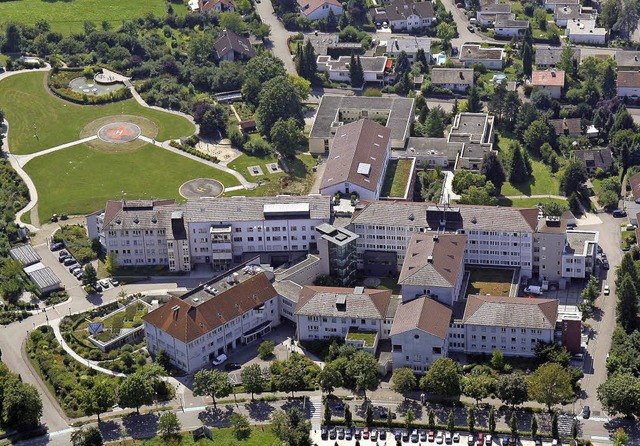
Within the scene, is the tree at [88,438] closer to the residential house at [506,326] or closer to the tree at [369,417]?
the tree at [369,417]

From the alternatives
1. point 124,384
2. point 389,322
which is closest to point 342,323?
point 389,322

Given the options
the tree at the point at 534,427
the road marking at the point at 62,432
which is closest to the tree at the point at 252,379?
the road marking at the point at 62,432

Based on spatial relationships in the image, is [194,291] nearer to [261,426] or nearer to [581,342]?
[261,426]

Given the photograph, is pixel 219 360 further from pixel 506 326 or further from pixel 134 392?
pixel 506 326

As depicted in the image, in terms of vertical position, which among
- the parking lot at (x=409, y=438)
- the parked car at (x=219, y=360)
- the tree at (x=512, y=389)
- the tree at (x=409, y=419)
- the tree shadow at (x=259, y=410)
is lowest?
the parked car at (x=219, y=360)

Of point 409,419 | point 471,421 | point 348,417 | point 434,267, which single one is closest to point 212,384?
point 348,417
